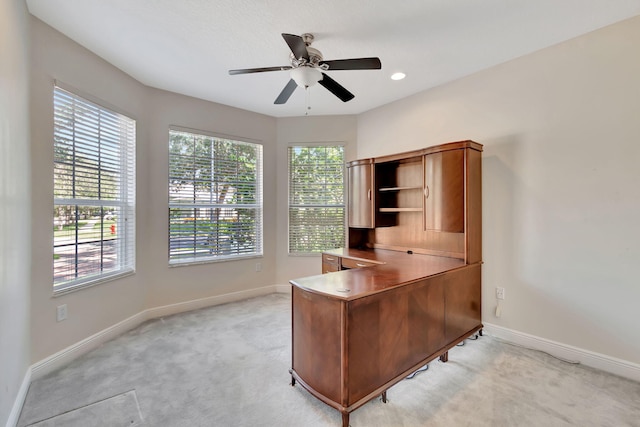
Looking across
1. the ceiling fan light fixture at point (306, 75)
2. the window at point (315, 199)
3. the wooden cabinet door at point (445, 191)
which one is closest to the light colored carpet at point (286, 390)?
Result: the wooden cabinet door at point (445, 191)

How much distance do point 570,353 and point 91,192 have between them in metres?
4.51

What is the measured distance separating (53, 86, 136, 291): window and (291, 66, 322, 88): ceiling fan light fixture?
6.57 ft

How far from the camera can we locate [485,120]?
2.87m

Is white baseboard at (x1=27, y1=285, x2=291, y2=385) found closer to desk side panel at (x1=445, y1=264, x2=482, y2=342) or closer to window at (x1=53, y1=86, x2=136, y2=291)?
window at (x1=53, y1=86, x2=136, y2=291)

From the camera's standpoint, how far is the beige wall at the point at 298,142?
4246 millimetres

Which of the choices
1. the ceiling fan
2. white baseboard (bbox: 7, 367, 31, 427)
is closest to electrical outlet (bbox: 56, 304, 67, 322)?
white baseboard (bbox: 7, 367, 31, 427)

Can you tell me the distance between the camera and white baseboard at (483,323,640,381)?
2.12m

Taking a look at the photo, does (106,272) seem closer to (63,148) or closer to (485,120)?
(63,148)

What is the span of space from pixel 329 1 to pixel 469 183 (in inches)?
74.2

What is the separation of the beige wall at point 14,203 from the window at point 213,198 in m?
1.52

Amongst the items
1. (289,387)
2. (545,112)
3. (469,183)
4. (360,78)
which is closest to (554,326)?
(469,183)

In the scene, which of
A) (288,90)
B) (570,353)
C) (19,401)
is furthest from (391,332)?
(19,401)

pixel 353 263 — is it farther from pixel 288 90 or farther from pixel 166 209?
pixel 166 209

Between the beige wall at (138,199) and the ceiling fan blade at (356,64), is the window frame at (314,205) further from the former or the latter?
the ceiling fan blade at (356,64)
